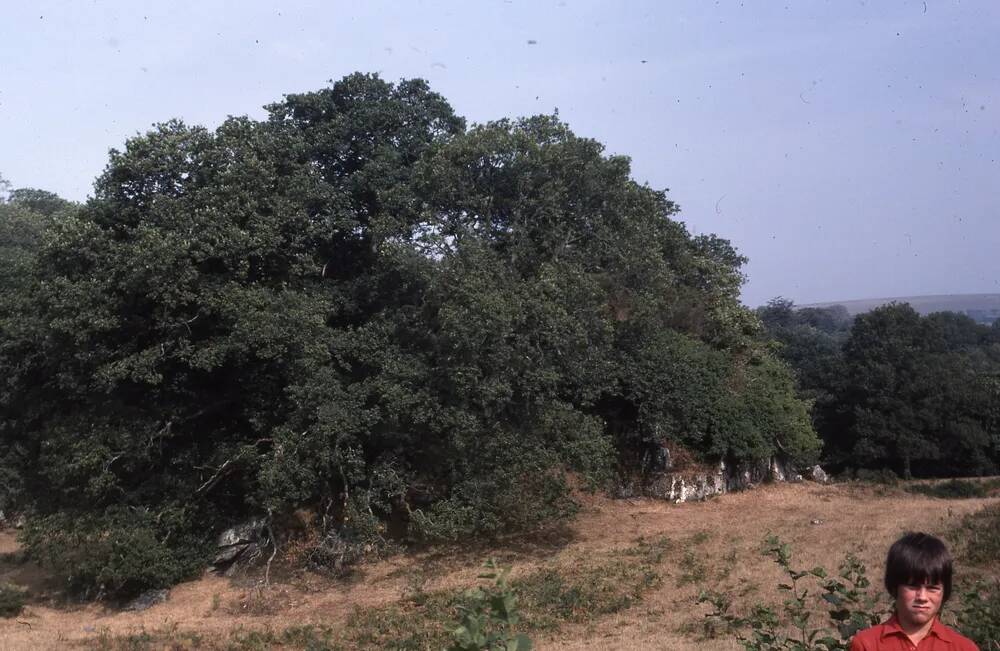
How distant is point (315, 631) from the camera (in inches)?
433

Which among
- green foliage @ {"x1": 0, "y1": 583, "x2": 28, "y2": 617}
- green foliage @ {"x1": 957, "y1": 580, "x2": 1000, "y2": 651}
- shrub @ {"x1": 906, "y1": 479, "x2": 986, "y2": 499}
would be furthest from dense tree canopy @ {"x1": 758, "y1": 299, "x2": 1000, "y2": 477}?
green foliage @ {"x1": 0, "y1": 583, "x2": 28, "y2": 617}

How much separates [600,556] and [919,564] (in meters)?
10.9

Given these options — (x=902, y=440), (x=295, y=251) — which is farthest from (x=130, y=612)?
(x=902, y=440)

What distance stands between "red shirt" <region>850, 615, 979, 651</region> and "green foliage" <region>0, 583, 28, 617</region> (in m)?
13.7

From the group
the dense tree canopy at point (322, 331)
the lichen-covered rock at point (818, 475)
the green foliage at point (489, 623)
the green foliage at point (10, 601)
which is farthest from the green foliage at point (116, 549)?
the lichen-covered rock at point (818, 475)

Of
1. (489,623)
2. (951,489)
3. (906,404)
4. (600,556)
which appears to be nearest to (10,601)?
(600,556)

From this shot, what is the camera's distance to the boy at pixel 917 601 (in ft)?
8.72

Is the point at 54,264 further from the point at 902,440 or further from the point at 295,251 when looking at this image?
the point at 902,440

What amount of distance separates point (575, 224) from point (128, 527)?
8.87 metres

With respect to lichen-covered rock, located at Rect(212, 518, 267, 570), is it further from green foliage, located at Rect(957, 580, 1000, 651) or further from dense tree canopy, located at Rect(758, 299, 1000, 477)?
dense tree canopy, located at Rect(758, 299, 1000, 477)

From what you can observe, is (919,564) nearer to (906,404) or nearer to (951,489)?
(951,489)

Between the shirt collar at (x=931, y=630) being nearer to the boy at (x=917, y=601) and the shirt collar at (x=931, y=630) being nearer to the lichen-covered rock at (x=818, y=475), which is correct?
the boy at (x=917, y=601)

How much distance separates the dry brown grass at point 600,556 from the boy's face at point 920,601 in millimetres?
6317

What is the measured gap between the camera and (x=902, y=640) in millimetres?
2693
